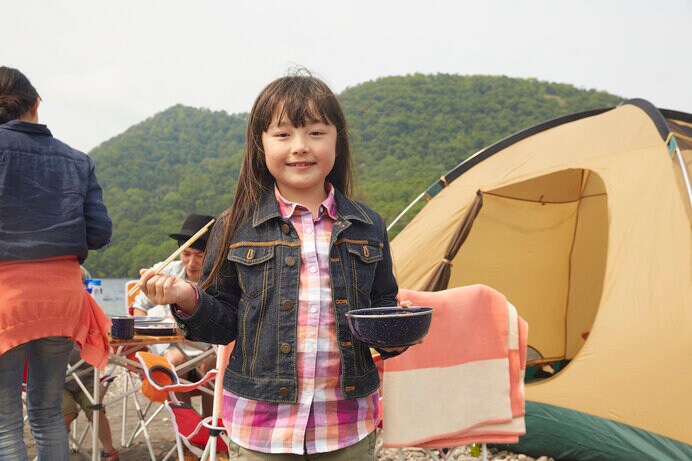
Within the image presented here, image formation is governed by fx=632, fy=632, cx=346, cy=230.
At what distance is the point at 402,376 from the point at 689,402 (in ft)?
5.28

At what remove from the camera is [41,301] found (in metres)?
2.15

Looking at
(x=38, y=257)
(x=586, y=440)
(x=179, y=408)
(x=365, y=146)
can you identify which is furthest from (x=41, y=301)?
(x=365, y=146)

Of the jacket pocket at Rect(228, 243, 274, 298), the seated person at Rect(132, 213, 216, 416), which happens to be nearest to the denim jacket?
the jacket pocket at Rect(228, 243, 274, 298)

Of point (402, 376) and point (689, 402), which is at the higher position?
point (402, 376)

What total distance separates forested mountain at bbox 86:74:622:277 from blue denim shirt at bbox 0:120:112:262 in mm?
6863

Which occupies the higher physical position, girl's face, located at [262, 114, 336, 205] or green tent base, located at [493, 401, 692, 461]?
girl's face, located at [262, 114, 336, 205]

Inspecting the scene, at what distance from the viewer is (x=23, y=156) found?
220 cm

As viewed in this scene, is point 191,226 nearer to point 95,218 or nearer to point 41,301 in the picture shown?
point 95,218

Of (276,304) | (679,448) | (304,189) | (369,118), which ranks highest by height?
(369,118)

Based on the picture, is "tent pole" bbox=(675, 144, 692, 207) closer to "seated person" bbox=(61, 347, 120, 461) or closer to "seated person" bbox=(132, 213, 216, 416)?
A: "seated person" bbox=(132, 213, 216, 416)

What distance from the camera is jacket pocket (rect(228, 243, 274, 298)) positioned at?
53.2 inches

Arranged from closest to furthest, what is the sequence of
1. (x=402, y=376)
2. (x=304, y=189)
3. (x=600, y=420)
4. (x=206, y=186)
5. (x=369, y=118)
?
(x=304, y=189), (x=402, y=376), (x=600, y=420), (x=206, y=186), (x=369, y=118)

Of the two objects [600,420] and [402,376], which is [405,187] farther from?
[402,376]

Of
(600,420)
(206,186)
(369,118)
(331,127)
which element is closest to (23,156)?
(331,127)
